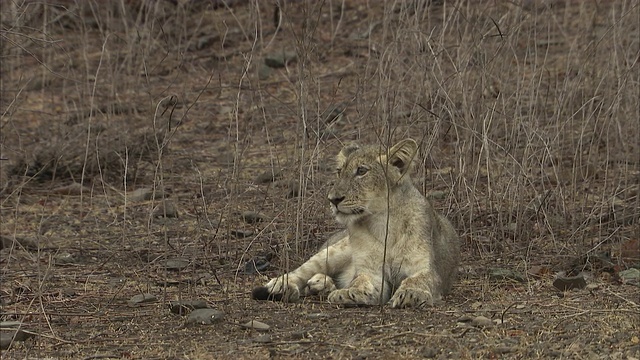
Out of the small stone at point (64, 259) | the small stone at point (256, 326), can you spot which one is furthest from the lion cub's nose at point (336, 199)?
the small stone at point (64, 259)

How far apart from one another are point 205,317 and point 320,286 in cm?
110

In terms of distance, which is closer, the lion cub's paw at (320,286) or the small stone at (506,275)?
the lion cub's paw at (320,286)

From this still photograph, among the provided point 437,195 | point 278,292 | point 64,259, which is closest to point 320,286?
point 278,292

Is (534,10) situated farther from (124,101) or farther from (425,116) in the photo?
(124,101)

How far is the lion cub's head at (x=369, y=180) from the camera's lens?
7.27m

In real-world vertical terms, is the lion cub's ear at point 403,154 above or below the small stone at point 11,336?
above

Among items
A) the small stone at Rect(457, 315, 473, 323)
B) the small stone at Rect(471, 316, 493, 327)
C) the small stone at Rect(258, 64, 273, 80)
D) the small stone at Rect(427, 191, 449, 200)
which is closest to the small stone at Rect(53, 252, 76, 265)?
the small stone at Rect(427, 191, 449, 200)

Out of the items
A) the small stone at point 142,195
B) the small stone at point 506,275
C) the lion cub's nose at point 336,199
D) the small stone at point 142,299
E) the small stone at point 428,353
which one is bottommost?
the small stone at point 142,195

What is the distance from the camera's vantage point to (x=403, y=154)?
24.3 ft

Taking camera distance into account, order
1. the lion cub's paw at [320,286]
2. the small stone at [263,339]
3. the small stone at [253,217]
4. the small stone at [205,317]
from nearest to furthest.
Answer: the small stone at [263,339]
the small stone at [205,317]
the lion cub's paw at [320,286]
the small stone at [253,217]

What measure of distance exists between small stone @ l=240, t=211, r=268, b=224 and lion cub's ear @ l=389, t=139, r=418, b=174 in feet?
5.65

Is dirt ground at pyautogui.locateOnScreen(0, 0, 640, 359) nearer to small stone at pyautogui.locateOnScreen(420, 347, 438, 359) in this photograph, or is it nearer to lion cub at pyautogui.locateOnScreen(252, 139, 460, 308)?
small stone at pyautogui.locateOnScreen(420, 347, 438, 359)

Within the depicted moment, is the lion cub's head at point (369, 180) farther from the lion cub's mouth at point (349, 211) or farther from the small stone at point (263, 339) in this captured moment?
the small stone at point (263, 339)

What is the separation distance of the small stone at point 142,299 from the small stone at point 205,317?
2.27 ft
